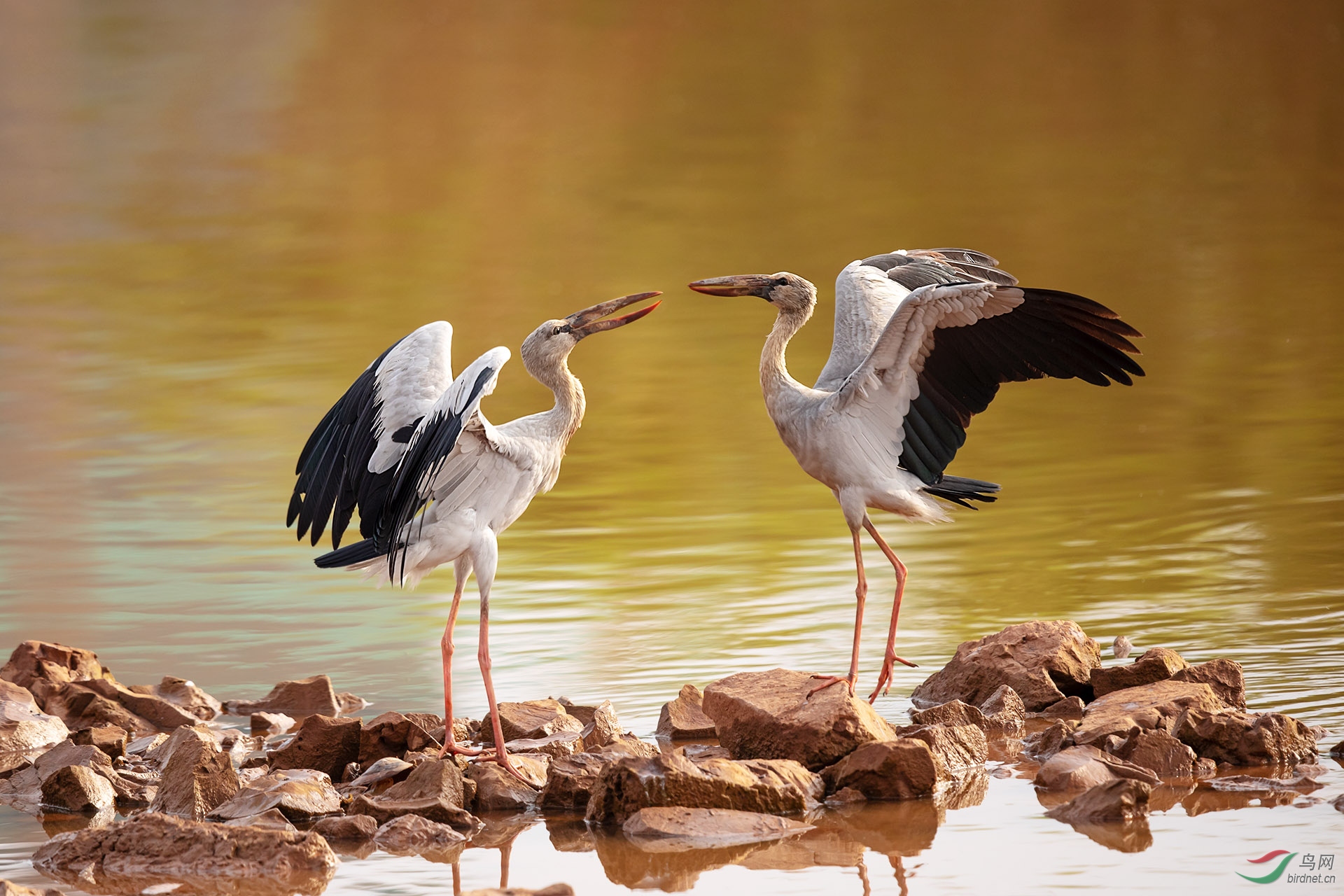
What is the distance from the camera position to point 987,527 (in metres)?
12.1

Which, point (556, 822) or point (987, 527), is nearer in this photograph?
point (556, 822)

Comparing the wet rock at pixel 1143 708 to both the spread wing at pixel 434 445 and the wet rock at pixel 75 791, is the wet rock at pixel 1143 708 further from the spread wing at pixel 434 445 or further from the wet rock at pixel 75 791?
the wet rock at pixel 75 791

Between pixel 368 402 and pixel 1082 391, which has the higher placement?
pixel 368 402

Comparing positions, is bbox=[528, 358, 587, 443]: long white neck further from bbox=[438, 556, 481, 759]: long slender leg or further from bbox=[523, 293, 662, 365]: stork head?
bbox=[438, 556, 481, 759]: long slender leg

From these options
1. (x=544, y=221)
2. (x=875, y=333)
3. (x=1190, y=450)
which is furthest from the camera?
(x=544, y=221)

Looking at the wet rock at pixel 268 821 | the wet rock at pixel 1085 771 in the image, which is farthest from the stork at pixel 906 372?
the wet rock at pixel 268 821

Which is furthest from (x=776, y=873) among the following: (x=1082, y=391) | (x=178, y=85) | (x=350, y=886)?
(x=178, y=85)

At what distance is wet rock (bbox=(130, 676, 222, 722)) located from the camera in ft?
29.9

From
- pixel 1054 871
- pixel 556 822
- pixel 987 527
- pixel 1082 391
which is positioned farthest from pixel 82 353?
pixel 1054 871

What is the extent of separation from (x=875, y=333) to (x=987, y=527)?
2842 mm

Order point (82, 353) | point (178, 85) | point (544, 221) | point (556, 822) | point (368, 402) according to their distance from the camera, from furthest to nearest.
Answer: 1. point (178, 85)
2. point (544, 221)
3. point (82, 353)
4. point (368, 402)
5. point (556, 822)

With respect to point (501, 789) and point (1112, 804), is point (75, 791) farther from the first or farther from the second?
point (1112, 804)

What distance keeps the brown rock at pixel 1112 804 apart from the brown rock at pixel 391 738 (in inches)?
110

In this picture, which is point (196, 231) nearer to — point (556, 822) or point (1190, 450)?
point (1190, 450)
